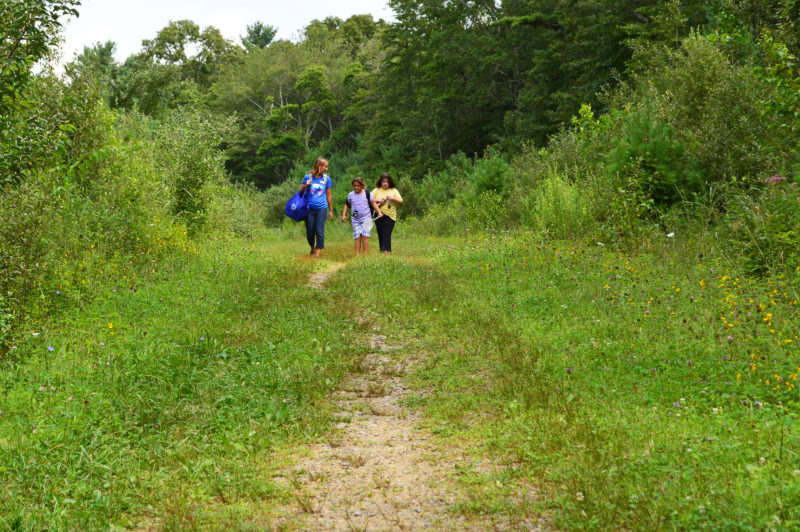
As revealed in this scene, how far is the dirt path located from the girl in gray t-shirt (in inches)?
361

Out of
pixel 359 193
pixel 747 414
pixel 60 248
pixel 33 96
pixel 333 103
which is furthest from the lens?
pixel 333 103

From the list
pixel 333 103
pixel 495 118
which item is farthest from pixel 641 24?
pixel 333 103

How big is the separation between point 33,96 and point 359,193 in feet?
22.7

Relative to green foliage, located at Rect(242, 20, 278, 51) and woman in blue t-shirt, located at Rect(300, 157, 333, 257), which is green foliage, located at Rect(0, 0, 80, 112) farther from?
green foliage, located at Rect(242, 20, 278, 51)

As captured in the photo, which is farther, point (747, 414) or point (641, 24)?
point (641, 24)

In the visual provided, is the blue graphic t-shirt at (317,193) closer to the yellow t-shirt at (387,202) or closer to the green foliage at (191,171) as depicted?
the yellow t-shirt at (387,202)

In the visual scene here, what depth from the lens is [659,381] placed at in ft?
16.3

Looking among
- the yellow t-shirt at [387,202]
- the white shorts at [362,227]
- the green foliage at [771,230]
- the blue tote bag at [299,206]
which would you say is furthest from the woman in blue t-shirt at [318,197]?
the green foliage at [771,230]

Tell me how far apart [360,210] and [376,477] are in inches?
425

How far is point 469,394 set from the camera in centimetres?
533

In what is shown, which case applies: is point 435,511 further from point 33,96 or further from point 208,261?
point 33,96

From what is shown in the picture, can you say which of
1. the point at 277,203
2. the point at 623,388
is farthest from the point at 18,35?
the point at 277,203

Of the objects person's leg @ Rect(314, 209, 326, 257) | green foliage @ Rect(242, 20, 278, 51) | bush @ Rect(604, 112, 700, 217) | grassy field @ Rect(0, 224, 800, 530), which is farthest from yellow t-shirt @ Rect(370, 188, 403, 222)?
green foliage @ Rect(242, 20, 278, 51)

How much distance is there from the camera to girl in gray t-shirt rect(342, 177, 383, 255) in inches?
563
